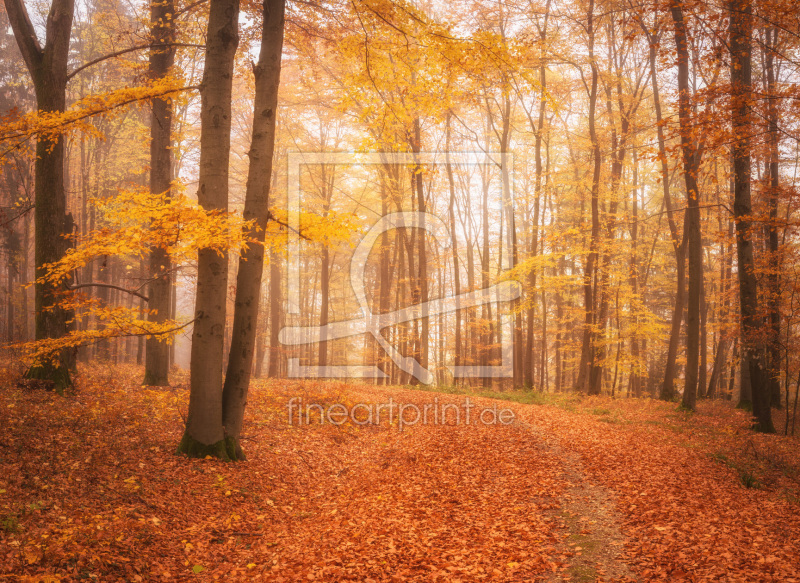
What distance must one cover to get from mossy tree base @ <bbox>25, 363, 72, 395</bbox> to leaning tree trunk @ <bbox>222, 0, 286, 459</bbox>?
13.3ft

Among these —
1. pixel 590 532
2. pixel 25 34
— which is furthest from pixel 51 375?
pixel 590 532

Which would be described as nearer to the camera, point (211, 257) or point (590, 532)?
point (590, 532)

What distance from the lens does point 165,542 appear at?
4840mm

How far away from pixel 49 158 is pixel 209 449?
6.94 metres

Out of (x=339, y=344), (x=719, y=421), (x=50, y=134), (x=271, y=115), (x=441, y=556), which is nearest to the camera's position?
(x=441, y=556)

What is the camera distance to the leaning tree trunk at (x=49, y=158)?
9.01 metres

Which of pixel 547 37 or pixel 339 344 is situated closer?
pixel 547 37

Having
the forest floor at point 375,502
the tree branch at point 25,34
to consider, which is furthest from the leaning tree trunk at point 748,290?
the tree branch at point 25,34

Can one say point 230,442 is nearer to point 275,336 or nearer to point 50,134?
point 50,134

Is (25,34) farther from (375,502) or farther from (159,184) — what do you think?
(375,502)

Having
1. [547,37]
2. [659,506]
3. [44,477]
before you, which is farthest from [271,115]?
[547,37]

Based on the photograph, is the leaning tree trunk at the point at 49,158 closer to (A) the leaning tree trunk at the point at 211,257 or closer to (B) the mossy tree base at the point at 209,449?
(B) the mossy tree base at the point at 209,449

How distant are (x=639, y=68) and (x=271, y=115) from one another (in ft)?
63.4

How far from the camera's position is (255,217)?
739 centimetres
